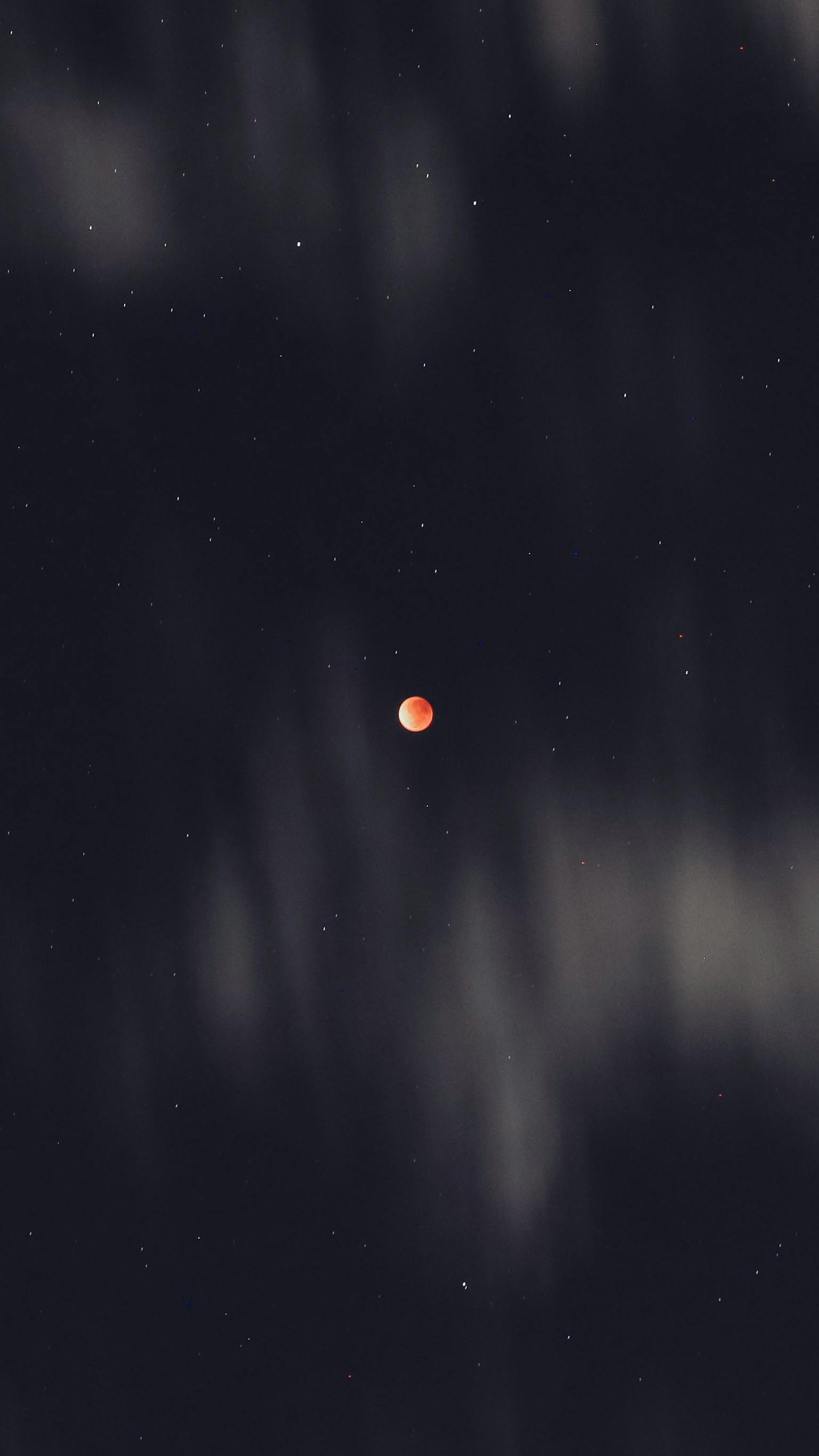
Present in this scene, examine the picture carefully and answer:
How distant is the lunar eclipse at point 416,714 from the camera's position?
2.51 feet

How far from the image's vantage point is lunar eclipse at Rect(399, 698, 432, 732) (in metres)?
0.76

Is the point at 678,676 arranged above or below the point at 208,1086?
above

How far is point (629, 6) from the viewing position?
73cm

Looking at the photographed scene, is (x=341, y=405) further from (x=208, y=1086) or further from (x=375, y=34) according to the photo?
(x=208, y=1086)

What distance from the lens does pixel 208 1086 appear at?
0.80m

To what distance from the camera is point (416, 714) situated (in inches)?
30.1

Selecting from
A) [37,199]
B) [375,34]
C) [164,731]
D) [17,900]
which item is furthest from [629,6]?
[17,900]

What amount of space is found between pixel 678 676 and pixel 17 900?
0.44 m

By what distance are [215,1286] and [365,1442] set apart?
142mm

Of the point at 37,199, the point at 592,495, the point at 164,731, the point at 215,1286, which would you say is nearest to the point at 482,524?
the point at 592,495

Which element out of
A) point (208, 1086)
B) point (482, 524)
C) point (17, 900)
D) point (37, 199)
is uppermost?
point (37, 199)

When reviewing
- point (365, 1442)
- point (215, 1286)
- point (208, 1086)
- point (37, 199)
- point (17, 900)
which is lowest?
point (365, 1442)

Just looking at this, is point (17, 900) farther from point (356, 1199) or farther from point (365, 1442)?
point (365, 1442)

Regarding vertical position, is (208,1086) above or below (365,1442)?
above
